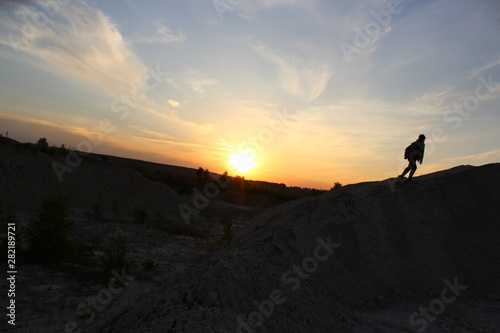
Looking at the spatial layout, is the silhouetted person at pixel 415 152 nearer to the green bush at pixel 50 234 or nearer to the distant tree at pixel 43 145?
the green bush at pixel 50 234

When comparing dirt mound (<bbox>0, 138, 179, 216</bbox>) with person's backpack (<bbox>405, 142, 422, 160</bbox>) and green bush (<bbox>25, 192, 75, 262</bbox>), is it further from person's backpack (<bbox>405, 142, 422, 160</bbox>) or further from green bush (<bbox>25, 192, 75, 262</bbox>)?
person's backpack (<bbox>405, 142, 422, 160</bbox>)

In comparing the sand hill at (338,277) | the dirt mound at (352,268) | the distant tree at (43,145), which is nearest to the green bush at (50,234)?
the sand hill at (338,277)

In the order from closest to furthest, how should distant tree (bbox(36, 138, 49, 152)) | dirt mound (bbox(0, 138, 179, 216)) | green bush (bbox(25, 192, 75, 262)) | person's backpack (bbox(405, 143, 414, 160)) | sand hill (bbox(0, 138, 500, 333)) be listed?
sand hill (bbox(0, 138, 500, 333))
green bush (bbox(25, 192, 75, 262))
person's backpack (bbox(405, 143, 414, 160))
dirt mound (bbox(0, 138, 179, 216))
distant tree (bbox(36, 138, 49, 152))

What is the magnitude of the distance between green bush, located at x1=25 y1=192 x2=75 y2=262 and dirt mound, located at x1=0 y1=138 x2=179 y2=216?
1231cm

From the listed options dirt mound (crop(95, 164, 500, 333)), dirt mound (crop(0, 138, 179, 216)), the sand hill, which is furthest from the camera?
dirt mound (crop(0, 138, 179, 216))

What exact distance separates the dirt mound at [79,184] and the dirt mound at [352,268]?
18854mm

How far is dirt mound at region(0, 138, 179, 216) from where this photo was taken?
68.7 feet

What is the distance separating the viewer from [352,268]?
693 centimetres

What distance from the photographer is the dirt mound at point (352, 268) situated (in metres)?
4.36

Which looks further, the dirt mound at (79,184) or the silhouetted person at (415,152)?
the dirt mound at (79,184)

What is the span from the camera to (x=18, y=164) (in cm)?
2227

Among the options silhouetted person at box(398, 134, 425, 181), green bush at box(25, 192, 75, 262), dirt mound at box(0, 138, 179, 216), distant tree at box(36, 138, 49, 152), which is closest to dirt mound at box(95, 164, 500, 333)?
silhouetted person at box(398, 134, 425, 181)

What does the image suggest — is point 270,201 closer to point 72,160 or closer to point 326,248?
point 72,160

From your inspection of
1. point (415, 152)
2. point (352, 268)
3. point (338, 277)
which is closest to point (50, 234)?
point (338, 277)
